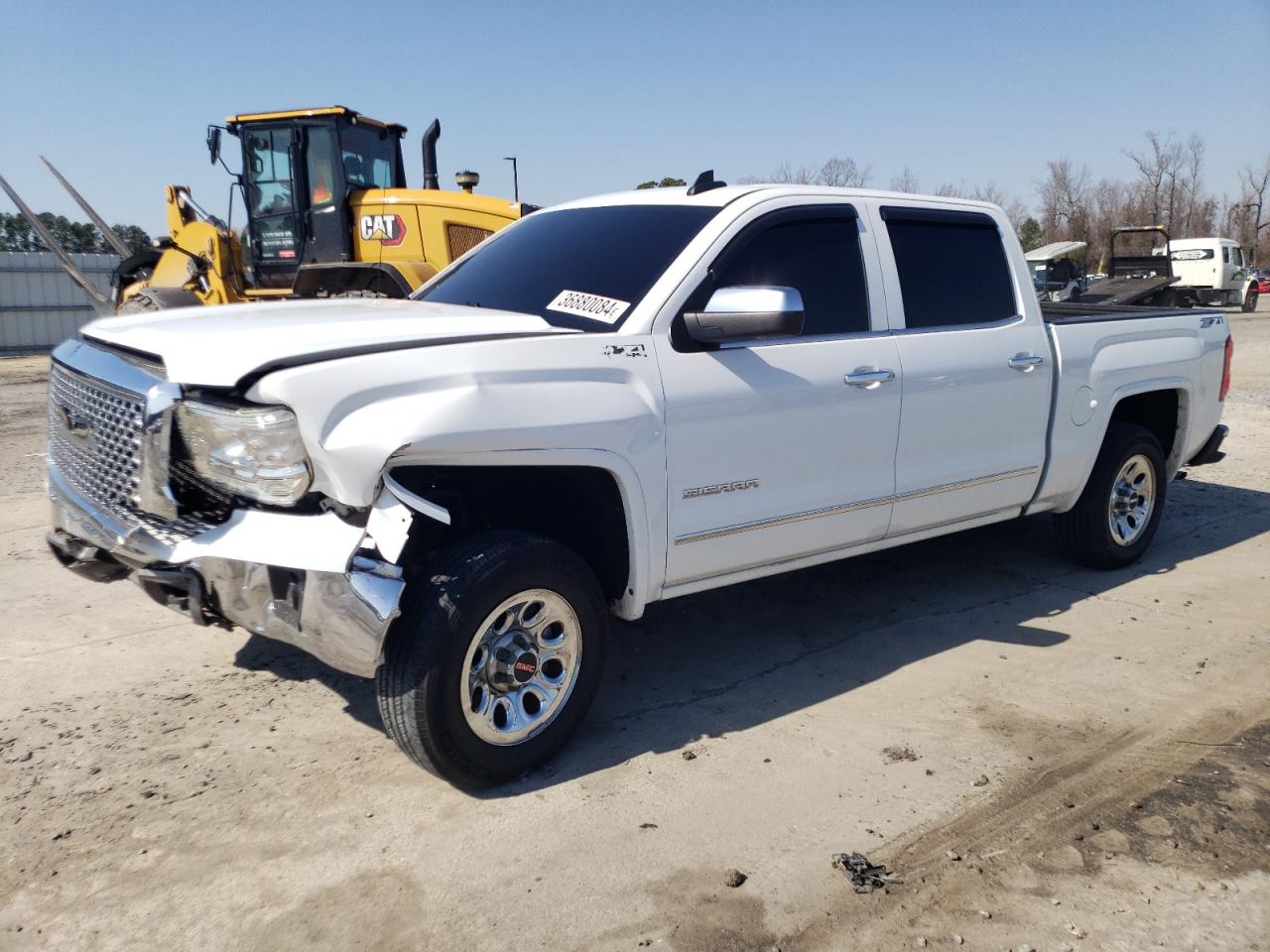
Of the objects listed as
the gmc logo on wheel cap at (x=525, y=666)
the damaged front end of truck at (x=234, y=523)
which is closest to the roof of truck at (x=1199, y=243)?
the gmc logo on wheel cap at (x=525, y=666)

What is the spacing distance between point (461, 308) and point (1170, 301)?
28.7m

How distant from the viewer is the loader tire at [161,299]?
10.9m

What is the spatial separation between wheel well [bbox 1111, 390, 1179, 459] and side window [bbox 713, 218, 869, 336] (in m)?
2.49

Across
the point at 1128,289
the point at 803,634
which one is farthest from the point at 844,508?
the point at 1128,289

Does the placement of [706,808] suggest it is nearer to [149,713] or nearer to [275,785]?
[275,785]

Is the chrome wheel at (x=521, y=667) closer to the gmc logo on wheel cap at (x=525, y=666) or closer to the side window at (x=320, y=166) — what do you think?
the gmc logo on wheel cap at (x=525, y=666)

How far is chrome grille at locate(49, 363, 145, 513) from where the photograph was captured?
10.7ft

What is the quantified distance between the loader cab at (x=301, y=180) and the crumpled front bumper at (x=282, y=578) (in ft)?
29.4

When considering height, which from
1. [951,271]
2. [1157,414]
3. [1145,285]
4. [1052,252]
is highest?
[1052,252]

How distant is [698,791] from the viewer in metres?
3.44

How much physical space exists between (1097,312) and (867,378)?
9.53 ft

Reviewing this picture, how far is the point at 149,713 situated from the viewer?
155 inches

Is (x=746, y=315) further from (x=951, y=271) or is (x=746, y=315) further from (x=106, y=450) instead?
(x=106, y=450)

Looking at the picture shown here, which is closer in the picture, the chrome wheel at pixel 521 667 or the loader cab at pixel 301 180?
the chrome wheel at pixel 521 667
